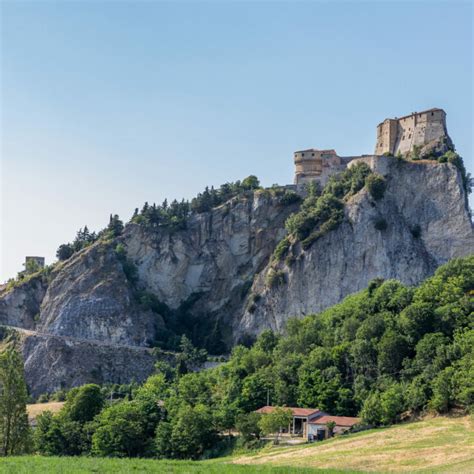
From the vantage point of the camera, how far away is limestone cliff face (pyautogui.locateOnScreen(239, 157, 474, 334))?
103m

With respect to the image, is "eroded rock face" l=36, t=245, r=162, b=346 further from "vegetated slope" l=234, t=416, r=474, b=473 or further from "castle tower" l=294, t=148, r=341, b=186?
"vegetated slope" l=234, t=416, r=474, b=473

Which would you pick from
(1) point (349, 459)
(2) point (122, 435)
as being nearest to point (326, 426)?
(1) point (349, 459)

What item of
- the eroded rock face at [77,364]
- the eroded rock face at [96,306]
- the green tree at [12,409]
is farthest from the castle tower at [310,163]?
the green tree at [12,409]

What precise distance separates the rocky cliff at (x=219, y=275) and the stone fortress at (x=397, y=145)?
15.1ft

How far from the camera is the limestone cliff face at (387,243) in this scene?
10319 centimetres

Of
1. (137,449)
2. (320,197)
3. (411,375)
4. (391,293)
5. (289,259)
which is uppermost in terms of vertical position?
(320,197)

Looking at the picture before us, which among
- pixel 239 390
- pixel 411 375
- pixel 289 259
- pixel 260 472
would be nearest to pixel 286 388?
pixel 239 390

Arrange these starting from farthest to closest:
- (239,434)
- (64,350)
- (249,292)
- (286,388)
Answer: (249,292) < (64,350) < (286,388) < (239,434)

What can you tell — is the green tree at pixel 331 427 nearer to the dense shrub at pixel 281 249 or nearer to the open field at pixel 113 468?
the open field at pixel 113 468

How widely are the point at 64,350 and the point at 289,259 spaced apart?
102 feet

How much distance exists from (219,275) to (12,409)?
65.9 meters

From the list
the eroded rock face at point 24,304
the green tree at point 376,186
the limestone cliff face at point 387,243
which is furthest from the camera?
the eroded rock face at point 24,304

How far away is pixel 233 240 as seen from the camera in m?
123

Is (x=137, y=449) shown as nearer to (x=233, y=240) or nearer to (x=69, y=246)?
(x=233, y=240)
